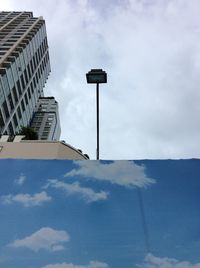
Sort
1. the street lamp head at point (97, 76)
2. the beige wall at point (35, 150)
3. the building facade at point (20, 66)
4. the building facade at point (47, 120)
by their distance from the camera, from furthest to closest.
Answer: the building facade at point (47, 120), the building facade at point (20, 66), the beige wall at point (35, 150), the street lamp head at point (97, 76)

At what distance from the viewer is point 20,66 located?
55.3 meters

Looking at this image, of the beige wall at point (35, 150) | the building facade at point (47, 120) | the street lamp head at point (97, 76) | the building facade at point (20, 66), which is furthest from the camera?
the building facade at point (47, 120)

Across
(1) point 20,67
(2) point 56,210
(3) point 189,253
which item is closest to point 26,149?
(2) point 56,210

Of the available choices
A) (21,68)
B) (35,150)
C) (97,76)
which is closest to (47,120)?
(21,68)

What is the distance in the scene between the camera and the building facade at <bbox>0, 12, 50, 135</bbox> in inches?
1987

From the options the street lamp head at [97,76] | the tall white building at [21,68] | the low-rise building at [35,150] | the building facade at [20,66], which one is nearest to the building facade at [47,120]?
the tall white building at [21,68]

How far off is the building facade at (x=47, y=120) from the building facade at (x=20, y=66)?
240 inches

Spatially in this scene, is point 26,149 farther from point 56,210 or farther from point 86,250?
point 86,250

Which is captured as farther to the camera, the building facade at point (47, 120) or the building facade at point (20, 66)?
the building facade at point (47, 120)

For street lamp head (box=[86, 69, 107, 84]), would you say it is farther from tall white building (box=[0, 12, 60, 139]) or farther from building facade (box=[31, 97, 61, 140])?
building facade (box=[31, 97, 61, 140])

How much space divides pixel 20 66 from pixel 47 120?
69.7 feet

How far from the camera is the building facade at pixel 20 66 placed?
50.5m

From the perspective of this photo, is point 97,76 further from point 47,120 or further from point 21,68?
point 47,120

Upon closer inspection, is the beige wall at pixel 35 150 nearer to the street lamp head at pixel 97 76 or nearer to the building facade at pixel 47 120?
the street lamp head at pixel 97 76
